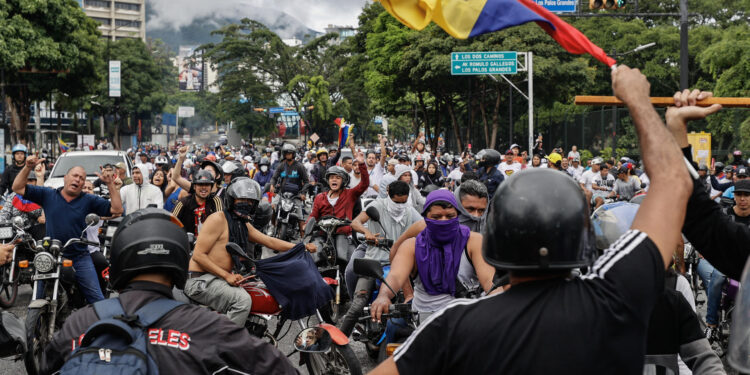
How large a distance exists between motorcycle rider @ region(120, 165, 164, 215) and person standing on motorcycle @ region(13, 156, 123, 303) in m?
3.66

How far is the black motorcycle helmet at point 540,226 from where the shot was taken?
2.01m

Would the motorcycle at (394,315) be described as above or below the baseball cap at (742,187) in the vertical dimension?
below

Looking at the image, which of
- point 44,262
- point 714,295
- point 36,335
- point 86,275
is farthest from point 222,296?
point 714,295

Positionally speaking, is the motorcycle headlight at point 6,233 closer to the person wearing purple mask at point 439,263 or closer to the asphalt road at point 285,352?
the asphalt road at point 285,352

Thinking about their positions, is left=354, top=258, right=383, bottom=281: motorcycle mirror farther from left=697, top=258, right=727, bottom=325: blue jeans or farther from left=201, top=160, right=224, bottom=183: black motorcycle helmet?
left=201, top=160, right=224, bottom=183: black motorcycle helmet

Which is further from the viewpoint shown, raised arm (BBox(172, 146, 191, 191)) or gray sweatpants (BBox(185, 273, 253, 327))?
raised arm (BBox(172, 146, 191, 191))

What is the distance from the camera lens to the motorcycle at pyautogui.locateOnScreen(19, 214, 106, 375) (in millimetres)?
6484

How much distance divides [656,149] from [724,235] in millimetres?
857

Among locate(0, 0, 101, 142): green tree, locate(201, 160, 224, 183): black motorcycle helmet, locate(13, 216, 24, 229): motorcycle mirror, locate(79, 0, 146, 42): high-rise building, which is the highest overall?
locate(79, 0, 146, 42): high-rise building

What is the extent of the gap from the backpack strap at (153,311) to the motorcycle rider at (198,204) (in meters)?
5.88

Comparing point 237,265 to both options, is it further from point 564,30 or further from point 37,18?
point 37,18

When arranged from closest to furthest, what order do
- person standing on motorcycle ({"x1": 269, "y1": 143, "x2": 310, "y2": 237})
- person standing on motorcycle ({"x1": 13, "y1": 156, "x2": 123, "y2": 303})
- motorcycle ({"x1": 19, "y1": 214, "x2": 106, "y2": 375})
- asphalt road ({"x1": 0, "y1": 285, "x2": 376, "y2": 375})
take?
motorcycle ({"x1": 19, "y1": 214, "x2": 106, "y2": 375}) → asphalt road ({"x1": 0, "y1": 285, "x2": 376, "y2": 375}) → person standing on motorcycle ({"x1": 13, "y1": 156, "x2": 123, "y2": 303}) → person standing on motorcycle ({"x1": 269, "y1": 143, "x2": 310, "y2": 237})

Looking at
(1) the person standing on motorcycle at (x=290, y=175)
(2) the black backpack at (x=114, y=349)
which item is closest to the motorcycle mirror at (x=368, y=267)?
(2) the black backpack at (x=114, y=349)

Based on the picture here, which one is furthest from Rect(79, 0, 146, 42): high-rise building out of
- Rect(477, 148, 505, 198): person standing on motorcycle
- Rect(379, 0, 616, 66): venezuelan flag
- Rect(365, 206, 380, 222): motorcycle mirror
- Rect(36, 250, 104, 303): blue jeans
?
Rect(379, 0, 616, 66): venezuelan flag
